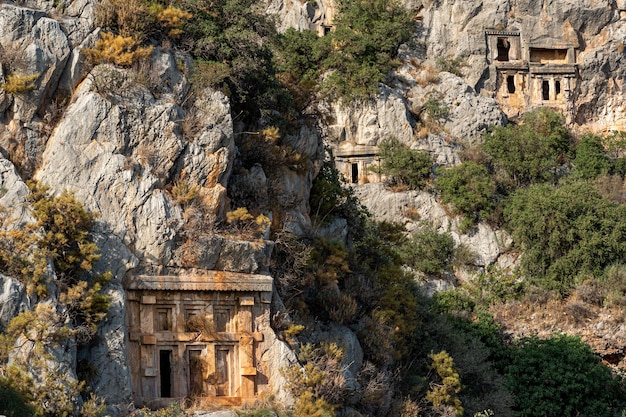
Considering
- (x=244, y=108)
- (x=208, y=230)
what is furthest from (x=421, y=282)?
(x=208, y=230)

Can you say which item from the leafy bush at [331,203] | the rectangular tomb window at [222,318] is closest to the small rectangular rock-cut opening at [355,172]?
the leafy bush at [331,203]

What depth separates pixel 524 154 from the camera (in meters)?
53.7

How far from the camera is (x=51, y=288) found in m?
25.7

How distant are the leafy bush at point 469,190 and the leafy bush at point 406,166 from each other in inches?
31.4

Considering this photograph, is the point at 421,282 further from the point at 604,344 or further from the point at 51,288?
the point at 51,288

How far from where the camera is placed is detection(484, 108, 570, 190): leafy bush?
2104 inches

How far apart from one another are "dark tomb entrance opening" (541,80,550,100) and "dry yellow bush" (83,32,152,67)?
31.2m

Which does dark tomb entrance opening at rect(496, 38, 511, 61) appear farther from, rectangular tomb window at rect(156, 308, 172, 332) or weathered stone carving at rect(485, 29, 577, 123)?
rectangular tomb window at rect(156, 308, 172, 332)

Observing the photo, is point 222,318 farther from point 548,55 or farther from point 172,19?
point 548,55

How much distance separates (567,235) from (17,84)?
26.3 meters

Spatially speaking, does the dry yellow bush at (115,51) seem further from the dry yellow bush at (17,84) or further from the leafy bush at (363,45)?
the leafy bush at (363,45)

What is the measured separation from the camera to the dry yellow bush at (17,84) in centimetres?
2769

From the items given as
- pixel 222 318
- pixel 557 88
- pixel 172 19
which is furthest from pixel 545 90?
pixel 222 318

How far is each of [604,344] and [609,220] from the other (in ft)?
17.5
